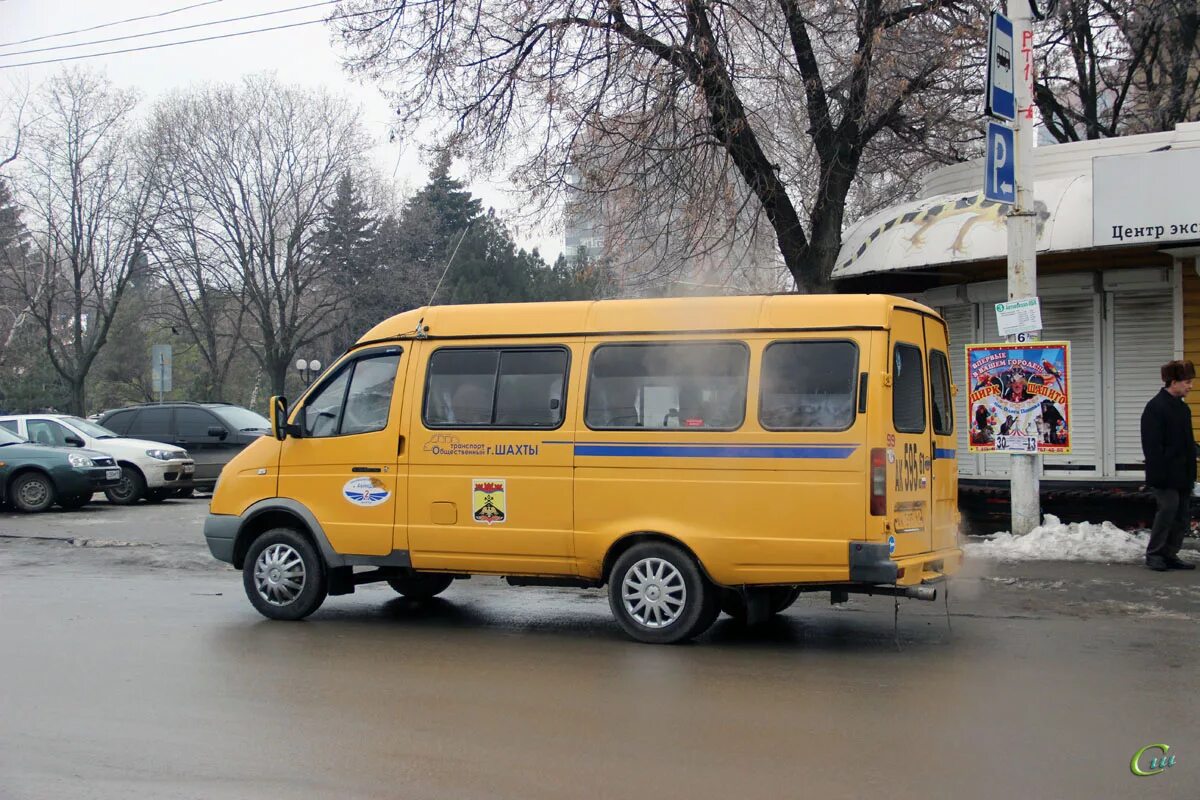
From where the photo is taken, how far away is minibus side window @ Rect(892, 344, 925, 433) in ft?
25.8

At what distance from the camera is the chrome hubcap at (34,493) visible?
63.1 ft

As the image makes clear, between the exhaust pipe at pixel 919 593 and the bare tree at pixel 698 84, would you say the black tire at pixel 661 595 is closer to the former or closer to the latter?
the exhaust pipe at pixel 919 593

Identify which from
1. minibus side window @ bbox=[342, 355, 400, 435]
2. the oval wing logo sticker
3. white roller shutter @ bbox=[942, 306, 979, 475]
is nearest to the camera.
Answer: the oval wing logo sticker

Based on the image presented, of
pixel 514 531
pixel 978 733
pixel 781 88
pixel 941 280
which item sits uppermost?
pixel 781 88

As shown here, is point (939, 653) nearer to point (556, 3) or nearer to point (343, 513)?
point (343, 513)

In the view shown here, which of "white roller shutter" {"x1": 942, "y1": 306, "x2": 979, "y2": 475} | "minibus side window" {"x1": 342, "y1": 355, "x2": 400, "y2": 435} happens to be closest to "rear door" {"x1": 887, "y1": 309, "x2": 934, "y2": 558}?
"minibus side window" {"x1": 342, "y1": 355, "x2": 400, "y2": 435}

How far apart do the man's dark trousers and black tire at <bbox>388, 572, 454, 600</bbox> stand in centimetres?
651

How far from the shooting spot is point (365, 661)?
787cm

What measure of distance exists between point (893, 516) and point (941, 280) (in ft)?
29.5

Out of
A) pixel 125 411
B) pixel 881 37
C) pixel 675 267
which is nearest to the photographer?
pixel 881 37

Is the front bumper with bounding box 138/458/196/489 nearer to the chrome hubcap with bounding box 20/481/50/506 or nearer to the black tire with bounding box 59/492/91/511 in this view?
the black tire with bounding box 59/492/91/511

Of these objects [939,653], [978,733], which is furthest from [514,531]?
[978,733]

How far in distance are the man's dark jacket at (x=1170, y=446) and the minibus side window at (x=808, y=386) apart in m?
4.72

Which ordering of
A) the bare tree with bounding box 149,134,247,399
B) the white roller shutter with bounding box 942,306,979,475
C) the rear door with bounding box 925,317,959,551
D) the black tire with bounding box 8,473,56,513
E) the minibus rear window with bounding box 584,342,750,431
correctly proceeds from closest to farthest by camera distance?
1. the minibus rear window with bounding box 584,342,750,431
2. the rear door with bounding box 925,317,959,551
3. the white roller shutter with bounding box 942,306,979,475
4. the black tire with bounding box 8,473,56,513
5. the bare tree with bounding box 149,134,247,399
